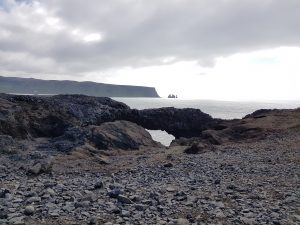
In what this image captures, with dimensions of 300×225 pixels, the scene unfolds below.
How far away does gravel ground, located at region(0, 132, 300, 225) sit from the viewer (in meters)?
11.0

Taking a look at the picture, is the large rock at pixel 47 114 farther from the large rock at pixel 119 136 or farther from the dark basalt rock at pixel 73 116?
the large rock at pixel 119 136

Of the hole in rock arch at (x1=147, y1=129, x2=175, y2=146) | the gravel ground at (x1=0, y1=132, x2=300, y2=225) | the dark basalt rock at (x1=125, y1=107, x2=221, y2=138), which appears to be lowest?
the hole in rock arch at (x1=147, y1=129, x2=175, y2=146)

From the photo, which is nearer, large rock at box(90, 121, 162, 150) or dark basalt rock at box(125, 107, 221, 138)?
large rock at box(90, 121, 162, 150)

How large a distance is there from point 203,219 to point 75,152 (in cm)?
1525

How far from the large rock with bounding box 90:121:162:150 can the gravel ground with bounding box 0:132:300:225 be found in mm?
5395

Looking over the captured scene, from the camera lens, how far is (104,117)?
3769 cm

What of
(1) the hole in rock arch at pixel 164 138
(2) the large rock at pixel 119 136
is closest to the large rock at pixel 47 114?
(2) the large rock at pixel 119 136

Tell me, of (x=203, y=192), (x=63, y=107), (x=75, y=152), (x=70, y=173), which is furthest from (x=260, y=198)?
(x=63, y=107)

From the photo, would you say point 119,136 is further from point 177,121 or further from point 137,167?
point 177,121

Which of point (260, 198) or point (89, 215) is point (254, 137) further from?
point (89, 215)

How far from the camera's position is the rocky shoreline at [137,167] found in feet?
37.6

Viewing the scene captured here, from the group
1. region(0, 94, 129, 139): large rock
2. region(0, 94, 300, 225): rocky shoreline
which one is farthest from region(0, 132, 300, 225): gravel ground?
region(0, 94, 129, 139): large rock

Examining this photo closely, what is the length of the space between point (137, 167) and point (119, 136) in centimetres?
979

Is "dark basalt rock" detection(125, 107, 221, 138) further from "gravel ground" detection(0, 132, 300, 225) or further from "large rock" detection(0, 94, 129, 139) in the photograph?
"gravel ground" detection(0, 132, 300, 225)
